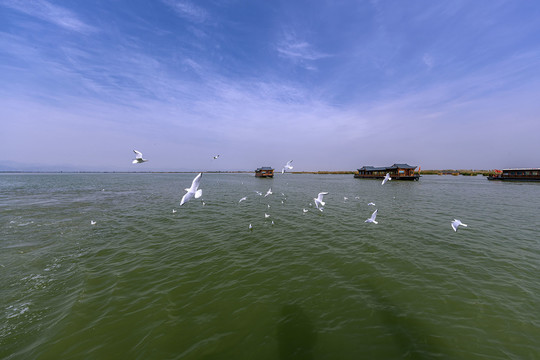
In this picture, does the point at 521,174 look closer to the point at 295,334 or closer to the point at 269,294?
the point at 269,294

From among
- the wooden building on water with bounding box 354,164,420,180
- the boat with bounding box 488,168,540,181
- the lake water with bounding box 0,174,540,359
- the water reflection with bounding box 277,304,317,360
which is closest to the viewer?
the water reflection with bounding box 277,304,317,360

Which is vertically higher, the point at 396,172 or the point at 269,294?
the point at 396,172

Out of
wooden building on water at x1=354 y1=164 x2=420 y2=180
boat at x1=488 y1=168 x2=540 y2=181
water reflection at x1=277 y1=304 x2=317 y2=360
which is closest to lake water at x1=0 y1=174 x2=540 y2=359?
water reflection at x1=277 y1=304 x2=317 y2=360

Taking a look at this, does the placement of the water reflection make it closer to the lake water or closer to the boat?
the lake water

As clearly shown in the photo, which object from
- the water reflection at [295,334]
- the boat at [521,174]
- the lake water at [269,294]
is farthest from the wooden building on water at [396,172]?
the water reflection at [295,334]

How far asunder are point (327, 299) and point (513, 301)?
5104 mm

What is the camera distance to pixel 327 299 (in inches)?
206

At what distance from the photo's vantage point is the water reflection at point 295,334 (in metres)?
3.79

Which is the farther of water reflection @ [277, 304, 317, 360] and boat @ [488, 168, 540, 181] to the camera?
boat @ [488, 168, 540, 181]

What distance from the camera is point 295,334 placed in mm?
4191

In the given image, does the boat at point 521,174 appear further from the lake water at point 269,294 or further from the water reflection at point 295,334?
the water reflection at point 295,334

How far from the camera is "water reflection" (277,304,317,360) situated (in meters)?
3.79

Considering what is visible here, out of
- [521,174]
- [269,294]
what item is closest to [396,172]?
[521,174]

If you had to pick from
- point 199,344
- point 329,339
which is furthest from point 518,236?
point 199,344
